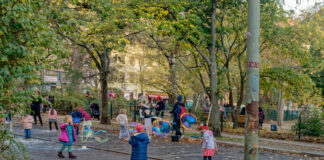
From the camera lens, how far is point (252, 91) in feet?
22.4

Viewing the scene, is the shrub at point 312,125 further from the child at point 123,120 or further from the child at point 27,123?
the child at point 27,123

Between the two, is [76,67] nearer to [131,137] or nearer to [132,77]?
[132,77]

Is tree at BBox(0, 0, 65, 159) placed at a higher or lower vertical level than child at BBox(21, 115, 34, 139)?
higher

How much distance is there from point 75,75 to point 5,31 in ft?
74.0

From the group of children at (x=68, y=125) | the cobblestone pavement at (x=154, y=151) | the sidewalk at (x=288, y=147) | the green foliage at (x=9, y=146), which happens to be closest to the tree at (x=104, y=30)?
the group of children at (x=68, y=125)

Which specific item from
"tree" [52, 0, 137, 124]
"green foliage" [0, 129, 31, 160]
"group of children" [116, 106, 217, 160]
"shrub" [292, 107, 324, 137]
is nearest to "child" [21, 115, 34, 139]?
"tree" [52, 0, 137, 124]

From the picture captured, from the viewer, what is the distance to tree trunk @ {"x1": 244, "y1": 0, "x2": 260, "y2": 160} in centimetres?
681

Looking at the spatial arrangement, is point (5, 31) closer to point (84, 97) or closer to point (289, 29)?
point (289, 29)

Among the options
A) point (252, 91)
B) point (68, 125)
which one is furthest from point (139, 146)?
point (68, 125)

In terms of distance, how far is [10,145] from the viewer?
7719 mm

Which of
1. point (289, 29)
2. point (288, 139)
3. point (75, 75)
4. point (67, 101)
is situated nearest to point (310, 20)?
point (289, 29)

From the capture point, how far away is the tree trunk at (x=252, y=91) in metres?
6.81

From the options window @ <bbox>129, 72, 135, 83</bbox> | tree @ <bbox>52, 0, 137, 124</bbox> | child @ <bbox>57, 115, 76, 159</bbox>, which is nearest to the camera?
child @ <bbox>57, 115, 76, 159</bbox>

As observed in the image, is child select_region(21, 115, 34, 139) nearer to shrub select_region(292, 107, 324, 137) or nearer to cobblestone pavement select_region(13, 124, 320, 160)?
cobblestone pavement select_region(13, 124, 320, 160)
